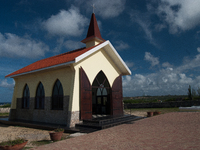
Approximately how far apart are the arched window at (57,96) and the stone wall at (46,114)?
378 millimetres

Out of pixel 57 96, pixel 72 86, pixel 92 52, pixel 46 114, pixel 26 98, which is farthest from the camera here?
pixel 26 98

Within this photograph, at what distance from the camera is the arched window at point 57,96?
1254 cm

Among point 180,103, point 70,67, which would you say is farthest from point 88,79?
point 180,103

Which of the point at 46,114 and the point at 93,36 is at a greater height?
the point at 93,36

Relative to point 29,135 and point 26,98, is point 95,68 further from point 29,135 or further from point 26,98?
point 26,98

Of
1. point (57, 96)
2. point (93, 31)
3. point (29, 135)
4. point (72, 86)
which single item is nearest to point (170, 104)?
point (93, 31)

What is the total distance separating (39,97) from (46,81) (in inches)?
69.2

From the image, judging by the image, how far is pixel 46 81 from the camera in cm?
1365

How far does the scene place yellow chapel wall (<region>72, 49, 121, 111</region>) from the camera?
11.5 m

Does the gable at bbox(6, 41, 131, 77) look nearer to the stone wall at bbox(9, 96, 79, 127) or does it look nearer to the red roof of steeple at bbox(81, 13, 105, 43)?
the red roof of steeple at bbox(81, 13, 105, 43)

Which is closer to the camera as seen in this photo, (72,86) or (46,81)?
(72,86)

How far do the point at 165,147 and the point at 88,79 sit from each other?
7505 mm

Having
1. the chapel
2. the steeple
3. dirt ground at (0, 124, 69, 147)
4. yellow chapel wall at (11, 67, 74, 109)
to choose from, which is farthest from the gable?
dirt ground at (0, 124, 69, 147)

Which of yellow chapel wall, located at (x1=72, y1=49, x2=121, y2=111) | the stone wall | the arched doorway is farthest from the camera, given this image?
the arched doorway
